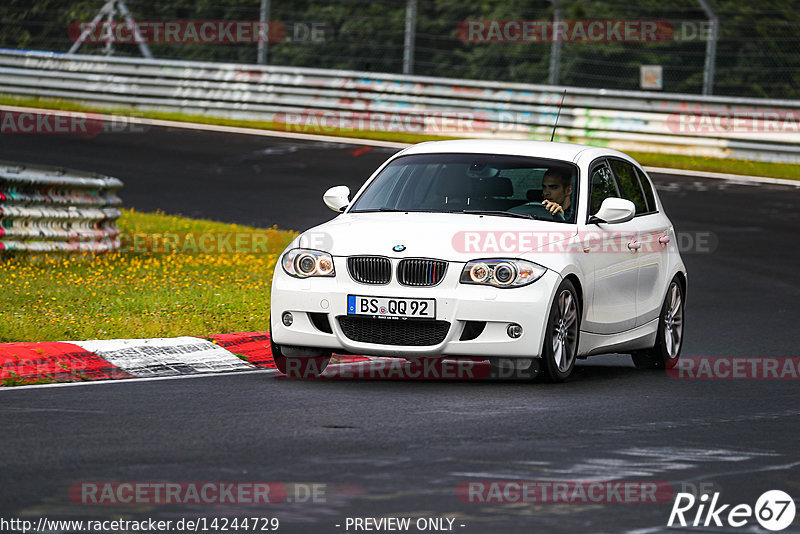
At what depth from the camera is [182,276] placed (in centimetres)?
1476

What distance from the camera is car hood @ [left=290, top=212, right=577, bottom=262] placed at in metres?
9.74

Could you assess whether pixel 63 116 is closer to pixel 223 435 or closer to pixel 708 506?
pixel 223 435

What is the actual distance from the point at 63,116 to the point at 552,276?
2059cm

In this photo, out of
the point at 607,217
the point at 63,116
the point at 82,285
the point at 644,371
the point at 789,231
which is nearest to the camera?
the point at 607,217

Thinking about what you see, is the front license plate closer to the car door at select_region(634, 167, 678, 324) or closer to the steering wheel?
the steering wheel

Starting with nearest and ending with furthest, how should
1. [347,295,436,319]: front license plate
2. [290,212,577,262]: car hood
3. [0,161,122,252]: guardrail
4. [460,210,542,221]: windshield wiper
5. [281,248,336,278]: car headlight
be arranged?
[347,295,436,319]: front license plate, [290,212,577,262]: car hood, [281,248,336,278]: car headlight, [460,210,542,221]: windshield wiper, [0,161,122,252]: guardrail

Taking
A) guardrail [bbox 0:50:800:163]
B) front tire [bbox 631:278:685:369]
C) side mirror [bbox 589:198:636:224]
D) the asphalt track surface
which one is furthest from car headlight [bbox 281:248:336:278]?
guardrail [bbox 0:50:800:163]

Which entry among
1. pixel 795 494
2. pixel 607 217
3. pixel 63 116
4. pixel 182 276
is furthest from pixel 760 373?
pixel 63 116

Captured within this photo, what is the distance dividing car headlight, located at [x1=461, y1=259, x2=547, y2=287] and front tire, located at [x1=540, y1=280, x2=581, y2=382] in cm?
Answer: 22

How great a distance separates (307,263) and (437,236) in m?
0.84

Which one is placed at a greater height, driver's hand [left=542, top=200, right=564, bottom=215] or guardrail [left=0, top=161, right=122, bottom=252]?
driver's hand [left=542, top=200, right=564, bottom=215]

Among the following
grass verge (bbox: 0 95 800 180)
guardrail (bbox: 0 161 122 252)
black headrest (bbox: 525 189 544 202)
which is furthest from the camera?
grass verge (bbox: 0 95 800 180)

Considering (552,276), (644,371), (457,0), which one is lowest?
(644,371)

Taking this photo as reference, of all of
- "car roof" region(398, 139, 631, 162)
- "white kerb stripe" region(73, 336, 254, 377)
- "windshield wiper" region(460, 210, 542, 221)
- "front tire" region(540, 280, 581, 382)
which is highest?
"car roof" region(398, 139, 631, 162)
